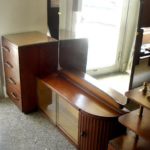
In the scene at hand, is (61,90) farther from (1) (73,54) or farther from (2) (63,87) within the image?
(1) (73,54)

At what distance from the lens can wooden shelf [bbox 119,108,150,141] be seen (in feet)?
3.99

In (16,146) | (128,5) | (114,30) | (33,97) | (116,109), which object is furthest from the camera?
(114,30)

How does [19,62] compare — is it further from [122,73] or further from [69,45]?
[122,73]

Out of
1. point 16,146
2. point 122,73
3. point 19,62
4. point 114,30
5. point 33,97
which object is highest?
point 114,30

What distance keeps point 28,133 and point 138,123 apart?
1.05 metres

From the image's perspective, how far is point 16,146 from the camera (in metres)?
1.79

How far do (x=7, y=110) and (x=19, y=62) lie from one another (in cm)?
58

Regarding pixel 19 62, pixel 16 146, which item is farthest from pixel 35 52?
pixel 16 146

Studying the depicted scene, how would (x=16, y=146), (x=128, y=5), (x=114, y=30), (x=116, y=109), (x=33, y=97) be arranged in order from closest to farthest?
(x=116, y=109) → (x=16, y=146) → (x=33, y=97) → (x=128, y=5) → (x=114, y=30)

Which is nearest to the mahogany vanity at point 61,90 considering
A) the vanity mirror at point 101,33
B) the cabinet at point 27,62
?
the cabinet at point 27,62

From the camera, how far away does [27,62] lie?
2057mm

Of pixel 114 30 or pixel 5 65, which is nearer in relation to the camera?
pixel 5 65

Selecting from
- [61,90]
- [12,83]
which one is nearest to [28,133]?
[61,90]

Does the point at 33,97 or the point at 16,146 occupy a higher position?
the point at 33,97
